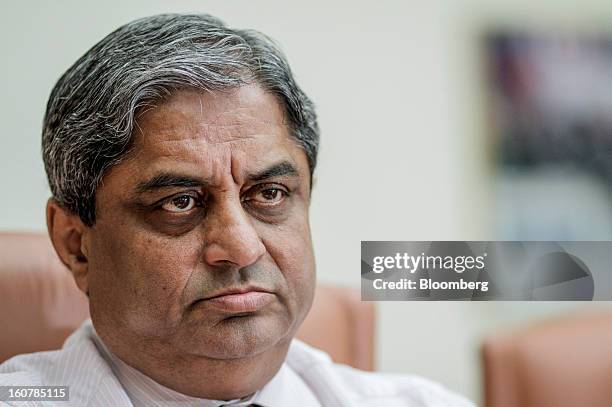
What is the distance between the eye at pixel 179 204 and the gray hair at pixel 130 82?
0.06 meters

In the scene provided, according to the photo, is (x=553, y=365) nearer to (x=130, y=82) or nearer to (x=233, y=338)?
→ (x=233, y=338)

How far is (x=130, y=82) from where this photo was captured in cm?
81

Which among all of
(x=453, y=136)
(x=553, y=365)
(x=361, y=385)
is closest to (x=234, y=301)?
(x=361, y=385)

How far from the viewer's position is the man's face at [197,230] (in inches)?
32.0

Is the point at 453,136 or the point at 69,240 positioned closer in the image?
the point at 69,240

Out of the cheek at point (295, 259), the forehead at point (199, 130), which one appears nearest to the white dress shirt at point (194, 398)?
the cheek at point (295, 259)

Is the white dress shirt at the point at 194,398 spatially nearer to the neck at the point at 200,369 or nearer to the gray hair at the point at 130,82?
the neck at the point at 200,369

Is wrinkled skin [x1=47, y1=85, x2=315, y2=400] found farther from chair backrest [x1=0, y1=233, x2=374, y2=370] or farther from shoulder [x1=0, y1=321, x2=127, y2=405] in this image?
chair backrest [x1=0, y1=233, x2=374, y2=370]

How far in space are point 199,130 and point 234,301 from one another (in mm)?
163

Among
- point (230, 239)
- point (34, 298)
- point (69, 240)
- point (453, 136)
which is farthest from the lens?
point (453, 136)

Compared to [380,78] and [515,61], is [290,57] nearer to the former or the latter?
→ [380,78]

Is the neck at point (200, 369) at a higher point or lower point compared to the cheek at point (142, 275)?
lower

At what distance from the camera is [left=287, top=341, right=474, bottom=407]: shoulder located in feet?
3.35

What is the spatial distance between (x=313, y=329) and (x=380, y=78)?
0.33m
